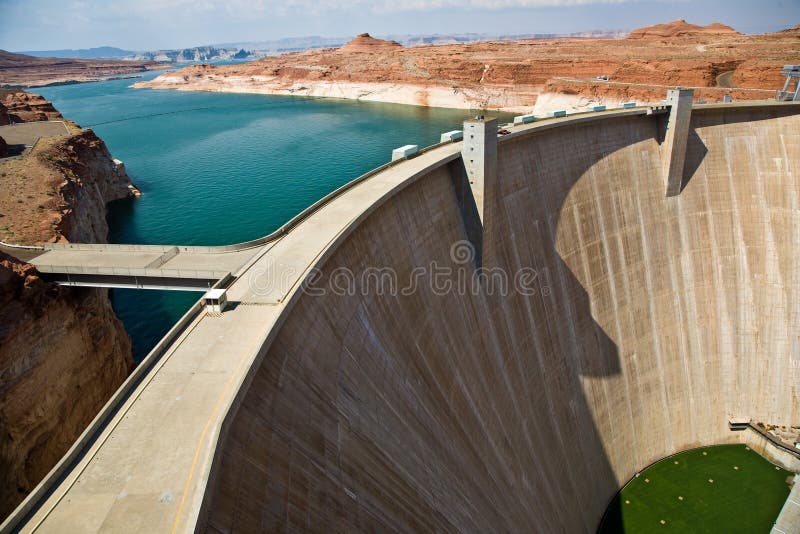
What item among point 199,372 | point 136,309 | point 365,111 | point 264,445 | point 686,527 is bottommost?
point 686,527

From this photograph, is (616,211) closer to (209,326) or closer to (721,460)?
(721,460)

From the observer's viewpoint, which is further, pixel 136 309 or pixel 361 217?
pixel 136 309

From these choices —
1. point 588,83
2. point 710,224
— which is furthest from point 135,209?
point 588,83

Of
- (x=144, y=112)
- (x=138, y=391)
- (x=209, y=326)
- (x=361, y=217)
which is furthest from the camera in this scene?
(x=144, y=112)

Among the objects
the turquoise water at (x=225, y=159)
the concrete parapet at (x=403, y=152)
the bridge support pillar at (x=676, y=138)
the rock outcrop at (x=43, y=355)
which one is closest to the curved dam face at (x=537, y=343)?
the bridge support pillar at (x=676, y=138)

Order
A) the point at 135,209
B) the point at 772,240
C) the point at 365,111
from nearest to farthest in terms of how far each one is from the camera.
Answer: the point at 772,240 < the point at 135,209 < the point at 365,111

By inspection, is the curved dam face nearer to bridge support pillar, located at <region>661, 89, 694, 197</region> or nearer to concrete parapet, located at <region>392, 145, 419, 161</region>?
bridge support pillar, located at <region>661, 89, 694, 197</region>

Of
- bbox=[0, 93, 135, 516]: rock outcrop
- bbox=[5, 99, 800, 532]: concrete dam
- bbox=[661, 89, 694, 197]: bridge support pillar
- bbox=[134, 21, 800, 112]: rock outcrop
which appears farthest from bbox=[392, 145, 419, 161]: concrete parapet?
bbox=[134, 21, 800, 112]: rock outcrop

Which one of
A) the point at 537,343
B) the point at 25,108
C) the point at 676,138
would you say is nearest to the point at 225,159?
the point at 25,108
